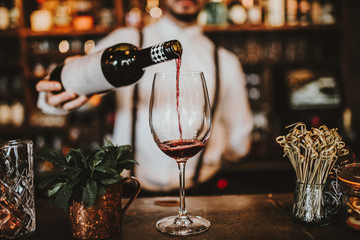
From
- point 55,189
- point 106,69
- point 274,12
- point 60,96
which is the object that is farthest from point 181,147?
point 274,12

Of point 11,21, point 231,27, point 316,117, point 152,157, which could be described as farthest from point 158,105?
point 11,21

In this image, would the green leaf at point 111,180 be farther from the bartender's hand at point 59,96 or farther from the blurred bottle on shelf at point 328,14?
the blurred bottle on shelf at point 328,14

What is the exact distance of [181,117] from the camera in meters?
0.83

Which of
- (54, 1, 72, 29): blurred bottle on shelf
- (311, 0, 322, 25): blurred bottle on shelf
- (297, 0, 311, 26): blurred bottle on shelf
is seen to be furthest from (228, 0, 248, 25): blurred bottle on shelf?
(54, 1, 72, 29): blurred bottle on shelf

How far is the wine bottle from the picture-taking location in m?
1.08

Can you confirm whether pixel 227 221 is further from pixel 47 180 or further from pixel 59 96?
pixel 59 96

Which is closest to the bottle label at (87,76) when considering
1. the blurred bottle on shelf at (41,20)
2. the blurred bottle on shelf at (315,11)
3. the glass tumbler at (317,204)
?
the glass tumbler at (317,204)

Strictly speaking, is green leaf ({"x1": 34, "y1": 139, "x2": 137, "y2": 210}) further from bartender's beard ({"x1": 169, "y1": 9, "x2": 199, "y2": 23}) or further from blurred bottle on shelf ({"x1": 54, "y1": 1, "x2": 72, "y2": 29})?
blurred bottle on shelf ({"x1": 54, "y1": 1, "x2": 72, "y2": 29})

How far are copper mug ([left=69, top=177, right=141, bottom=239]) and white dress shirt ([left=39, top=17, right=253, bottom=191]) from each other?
1121mm

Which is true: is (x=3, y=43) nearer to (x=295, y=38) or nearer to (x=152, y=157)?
(x=152, y=157)

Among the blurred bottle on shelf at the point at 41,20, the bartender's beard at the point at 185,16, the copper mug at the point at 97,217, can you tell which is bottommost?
the copper mug at the point at 97,217

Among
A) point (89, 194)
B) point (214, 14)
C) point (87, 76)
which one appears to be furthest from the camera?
point (214, 14)

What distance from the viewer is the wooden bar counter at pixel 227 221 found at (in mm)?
769

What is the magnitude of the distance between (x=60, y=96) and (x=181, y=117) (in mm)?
620
